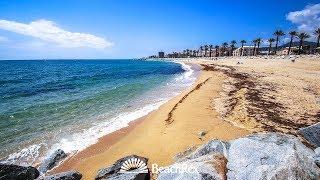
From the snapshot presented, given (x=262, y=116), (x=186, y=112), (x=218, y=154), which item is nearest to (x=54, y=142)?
(x=186, y=112)

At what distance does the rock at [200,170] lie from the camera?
18.0 feet

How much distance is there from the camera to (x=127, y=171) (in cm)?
716

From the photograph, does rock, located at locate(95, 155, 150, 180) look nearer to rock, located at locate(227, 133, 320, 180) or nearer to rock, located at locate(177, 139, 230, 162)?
rock, located at locate(177, 139, 230, 162)

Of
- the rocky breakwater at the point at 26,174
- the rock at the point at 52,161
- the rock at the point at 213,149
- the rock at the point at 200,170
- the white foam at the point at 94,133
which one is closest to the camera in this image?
the rock at the point at 200,170

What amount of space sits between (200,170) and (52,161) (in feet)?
19.9

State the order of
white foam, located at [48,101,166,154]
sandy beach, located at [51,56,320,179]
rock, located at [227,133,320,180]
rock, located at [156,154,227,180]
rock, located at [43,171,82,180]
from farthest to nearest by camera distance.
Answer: white foam, located at [48,101,166,154]
sandy beach, located at [51,56,320,179]
rock, located at [43,171,82,180]
rock, located at [156,154,227,180]
rock, located at [227,133,320,180]

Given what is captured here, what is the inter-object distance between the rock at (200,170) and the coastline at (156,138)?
246 centimetres

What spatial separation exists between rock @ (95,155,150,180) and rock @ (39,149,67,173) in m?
2.41

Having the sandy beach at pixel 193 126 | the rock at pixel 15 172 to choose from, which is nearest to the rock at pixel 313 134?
the sandy beach at pixel 193 126

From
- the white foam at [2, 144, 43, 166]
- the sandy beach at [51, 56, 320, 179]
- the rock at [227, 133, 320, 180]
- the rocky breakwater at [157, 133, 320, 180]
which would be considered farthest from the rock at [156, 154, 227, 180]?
the white foam at [2, 144, 43, 166]

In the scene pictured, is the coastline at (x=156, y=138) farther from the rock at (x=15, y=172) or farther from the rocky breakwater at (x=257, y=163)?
the rocky breakwater at (x=257, y=163)

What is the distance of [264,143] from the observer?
20.7 feet

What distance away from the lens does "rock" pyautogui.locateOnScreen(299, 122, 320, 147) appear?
27.8 ft

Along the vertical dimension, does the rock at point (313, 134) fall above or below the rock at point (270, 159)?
below
